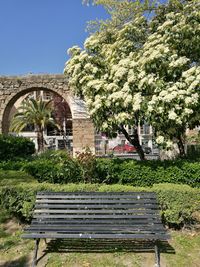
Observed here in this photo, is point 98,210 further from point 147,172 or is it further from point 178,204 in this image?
point 147,172

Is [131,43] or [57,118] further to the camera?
[57,118]

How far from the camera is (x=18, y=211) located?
16.2 feet

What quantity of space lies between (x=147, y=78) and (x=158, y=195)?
8.67ft

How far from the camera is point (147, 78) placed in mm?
6160

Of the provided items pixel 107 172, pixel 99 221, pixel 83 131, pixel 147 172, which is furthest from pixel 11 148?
pixel 99 221

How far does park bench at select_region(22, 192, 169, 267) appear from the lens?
3.69 m

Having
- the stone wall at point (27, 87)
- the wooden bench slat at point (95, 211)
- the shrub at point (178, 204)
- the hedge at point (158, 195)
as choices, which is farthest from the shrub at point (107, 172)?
the stone wall at point (27, 87)

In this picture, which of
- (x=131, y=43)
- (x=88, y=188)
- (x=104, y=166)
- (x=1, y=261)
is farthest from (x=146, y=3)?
(x=1, y=261)

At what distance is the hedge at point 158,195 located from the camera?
4.52 meters

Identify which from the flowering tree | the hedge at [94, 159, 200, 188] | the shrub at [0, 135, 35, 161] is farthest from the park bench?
the shrub at [0, 135, 35, 161]

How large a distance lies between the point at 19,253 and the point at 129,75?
4323 mm

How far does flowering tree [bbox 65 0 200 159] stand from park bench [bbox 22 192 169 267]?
2212 mm

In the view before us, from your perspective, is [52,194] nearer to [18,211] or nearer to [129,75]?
[18,211]

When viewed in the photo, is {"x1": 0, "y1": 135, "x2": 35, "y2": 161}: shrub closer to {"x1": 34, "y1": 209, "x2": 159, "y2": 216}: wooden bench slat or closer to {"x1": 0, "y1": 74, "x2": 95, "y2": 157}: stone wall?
{"x1": 0, "y1": 74, "x2": 95, "y2": 157}: stone wall
